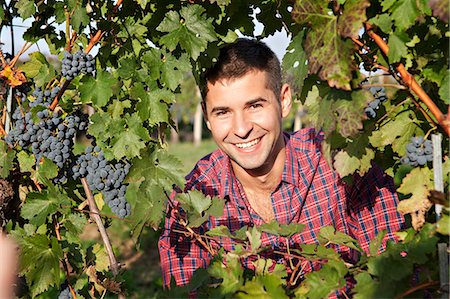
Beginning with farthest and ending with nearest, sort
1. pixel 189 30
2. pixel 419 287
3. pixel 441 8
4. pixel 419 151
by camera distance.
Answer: pixel 189 30
pixel 419 151
pixel 419 287
pixel 441 8

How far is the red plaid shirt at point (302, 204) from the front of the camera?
277 centimetres

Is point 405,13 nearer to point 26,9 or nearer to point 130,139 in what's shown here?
point 130,139

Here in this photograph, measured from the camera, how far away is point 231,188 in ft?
9.98

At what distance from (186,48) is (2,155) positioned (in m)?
0.91

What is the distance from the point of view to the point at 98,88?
2.43 meters

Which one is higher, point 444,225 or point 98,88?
point 98,88

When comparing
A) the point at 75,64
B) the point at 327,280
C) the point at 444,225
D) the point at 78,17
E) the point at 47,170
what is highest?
the point at 78,17

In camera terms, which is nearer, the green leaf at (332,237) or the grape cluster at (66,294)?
the green leaf at (332,237)

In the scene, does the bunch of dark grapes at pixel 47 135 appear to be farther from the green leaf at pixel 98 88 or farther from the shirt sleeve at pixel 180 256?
the shirt sleeve at pixel 180 256

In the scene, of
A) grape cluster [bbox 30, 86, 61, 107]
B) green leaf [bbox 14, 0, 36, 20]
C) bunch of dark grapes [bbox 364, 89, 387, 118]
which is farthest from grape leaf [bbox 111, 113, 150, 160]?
bunch of dark grapes [bbox 364, 89, 387, 118]

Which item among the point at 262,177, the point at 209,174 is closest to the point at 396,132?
the point at 262,177

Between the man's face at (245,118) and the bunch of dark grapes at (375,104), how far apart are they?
63 cm

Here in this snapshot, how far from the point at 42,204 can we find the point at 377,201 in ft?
4.83

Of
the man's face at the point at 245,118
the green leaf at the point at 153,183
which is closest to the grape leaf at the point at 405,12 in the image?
the green leaf at the point at 153,183
